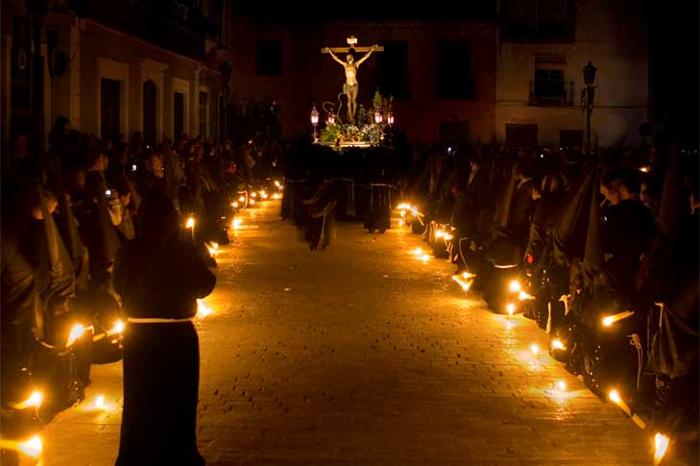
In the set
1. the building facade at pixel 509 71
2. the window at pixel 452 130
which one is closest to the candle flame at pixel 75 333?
the building facade at pixel 509 71

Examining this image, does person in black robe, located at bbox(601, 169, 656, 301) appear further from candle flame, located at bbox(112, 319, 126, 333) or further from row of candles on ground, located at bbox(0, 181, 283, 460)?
candle flame, located at bbox(112, 319, 126, 333)

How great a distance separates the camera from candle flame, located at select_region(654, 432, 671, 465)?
23.0 ft

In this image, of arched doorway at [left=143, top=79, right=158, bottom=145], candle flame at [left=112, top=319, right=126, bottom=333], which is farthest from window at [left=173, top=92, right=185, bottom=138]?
candle flame at [left=112, top=319, right=126, bottom=333]

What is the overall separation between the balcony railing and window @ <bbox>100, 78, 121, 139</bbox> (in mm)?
23591

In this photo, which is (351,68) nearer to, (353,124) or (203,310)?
(353,124)

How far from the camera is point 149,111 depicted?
26594 millimetres

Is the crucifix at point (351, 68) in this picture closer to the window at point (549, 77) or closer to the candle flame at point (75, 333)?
the window at point (549, 77)

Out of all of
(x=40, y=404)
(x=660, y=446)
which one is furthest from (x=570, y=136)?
(x=40, y=404)

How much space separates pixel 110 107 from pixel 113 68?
0.84 metres

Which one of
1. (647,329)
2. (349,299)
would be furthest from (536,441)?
(349,299)

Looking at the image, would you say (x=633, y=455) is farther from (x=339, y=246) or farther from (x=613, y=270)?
(x=339, y=246)

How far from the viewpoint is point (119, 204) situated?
34.7 ft

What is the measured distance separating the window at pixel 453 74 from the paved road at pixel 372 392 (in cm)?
2992

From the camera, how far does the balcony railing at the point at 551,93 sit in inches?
1704
